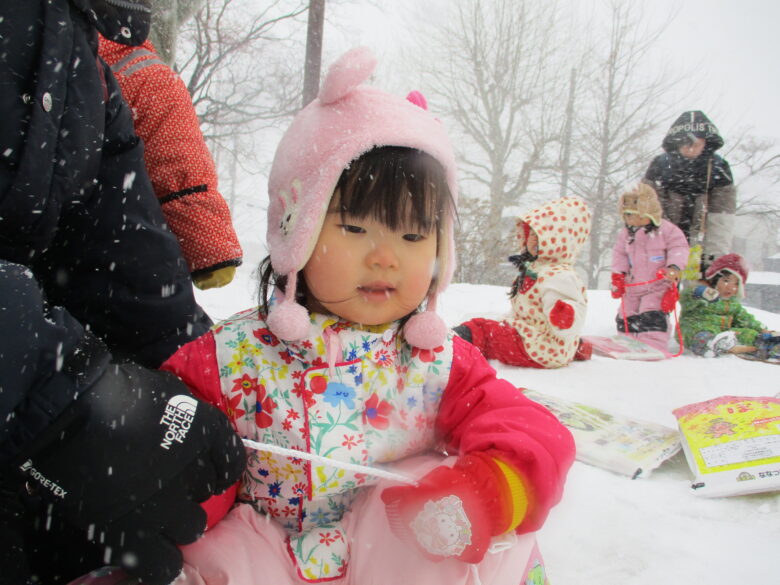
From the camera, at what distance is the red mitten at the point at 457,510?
2.79 feet

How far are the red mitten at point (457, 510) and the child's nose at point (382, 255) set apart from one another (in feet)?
1.33

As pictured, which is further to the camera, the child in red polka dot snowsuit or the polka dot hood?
the polka dot hood

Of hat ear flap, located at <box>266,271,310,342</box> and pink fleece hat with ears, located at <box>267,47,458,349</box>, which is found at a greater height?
pink fleece hat with ears, located at <box>267,47,458,349</box>

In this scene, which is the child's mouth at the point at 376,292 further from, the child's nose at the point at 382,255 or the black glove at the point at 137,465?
the black glove at the point at 137,465

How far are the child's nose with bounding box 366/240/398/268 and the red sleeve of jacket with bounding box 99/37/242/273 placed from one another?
56 centimetres

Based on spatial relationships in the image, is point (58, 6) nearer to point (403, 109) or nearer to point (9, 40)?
point (9, 40)

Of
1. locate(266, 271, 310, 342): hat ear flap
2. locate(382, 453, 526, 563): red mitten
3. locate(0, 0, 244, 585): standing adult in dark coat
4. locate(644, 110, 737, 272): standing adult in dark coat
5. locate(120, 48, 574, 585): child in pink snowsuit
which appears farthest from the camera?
locate(644, 110, 737, 272): standing adult in dark coat

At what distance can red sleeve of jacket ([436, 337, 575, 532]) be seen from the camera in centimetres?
92

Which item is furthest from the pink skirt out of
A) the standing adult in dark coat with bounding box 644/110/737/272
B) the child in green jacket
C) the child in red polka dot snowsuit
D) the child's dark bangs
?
the standing adult in dark coat with bounding box 644/110/737/272

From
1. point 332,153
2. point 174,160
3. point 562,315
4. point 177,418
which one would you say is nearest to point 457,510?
point 177,418

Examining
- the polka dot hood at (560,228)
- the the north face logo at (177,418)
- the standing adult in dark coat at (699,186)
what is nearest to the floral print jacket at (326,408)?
the the north face logo at (177,418)

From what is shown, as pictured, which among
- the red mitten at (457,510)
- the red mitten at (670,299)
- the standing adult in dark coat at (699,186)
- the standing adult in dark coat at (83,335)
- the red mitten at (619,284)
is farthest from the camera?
the red mitten at (619,284)

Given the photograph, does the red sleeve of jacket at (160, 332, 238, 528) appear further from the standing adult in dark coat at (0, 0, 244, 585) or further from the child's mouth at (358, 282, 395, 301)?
the child's mouth at (358, 282, 395, 301)

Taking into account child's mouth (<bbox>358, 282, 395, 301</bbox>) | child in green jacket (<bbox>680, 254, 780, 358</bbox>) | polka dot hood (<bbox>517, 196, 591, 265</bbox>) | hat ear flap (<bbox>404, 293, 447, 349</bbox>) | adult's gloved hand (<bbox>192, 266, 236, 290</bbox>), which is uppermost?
child's mouth (<bbox>358, 282, 395, 301</bbox>)
